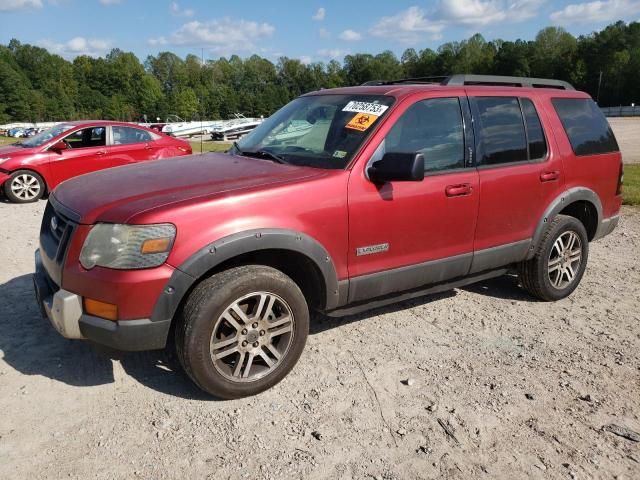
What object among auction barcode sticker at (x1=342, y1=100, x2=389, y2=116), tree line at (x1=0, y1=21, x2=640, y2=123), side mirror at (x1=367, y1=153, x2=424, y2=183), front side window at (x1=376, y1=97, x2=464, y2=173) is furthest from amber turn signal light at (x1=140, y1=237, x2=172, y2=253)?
tree line at (x1=0, y1=21, x2=640, y2=123)

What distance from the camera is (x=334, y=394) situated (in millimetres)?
3332

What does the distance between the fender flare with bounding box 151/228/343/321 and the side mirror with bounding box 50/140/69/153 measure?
8.19 m

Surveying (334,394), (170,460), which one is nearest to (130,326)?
(170,460)

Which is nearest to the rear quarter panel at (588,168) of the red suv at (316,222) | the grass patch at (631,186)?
the red suv at (316,222)

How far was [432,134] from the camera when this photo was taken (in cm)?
390

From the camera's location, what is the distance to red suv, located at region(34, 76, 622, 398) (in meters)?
2.92

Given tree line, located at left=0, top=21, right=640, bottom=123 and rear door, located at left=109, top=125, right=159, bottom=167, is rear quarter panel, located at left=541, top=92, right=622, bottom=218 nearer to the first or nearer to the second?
rear door, located at left=109, top=125, right=159, bottom=167

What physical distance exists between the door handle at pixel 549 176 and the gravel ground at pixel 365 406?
1.16 m

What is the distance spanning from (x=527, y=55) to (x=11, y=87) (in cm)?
9910

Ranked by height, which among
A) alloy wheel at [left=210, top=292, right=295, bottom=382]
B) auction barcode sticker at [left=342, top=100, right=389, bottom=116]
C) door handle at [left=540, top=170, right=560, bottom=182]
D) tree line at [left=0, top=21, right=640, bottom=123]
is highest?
tree line at [left=0, top=21, right=640, bottom=123]

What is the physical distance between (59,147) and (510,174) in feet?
28.5

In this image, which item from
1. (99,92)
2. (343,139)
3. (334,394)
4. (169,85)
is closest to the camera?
(334,394)

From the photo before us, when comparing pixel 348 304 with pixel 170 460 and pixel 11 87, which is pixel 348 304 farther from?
pixel 11 87

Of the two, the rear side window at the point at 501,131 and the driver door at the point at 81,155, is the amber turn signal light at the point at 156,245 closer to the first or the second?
the rear side window at the point at 501,131
